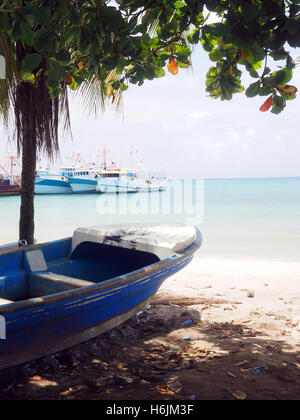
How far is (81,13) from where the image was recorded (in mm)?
2191

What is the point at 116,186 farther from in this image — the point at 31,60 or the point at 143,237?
the point at 31,60

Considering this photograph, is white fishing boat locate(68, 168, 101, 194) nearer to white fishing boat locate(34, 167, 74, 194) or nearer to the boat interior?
white fishing boat locate(34, 167, 74, 194)

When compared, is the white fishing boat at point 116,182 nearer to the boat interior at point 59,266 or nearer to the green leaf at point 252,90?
the boat interior at point 59,266

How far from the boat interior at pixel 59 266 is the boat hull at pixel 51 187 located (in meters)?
47.0

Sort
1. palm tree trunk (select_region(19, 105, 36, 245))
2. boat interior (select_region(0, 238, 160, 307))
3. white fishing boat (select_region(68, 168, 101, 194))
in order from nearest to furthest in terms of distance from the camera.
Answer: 1. boat interior (select_region(0, 238, 160, 307))
2. palm tree trunk (select_region(19, 105, 36, 245))
3. white fishing boat (select_region(68, 168, 101, 194))

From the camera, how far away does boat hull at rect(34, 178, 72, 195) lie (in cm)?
5128

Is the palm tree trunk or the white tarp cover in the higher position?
the palm tree trunk

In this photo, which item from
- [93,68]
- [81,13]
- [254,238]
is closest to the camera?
[81,13]

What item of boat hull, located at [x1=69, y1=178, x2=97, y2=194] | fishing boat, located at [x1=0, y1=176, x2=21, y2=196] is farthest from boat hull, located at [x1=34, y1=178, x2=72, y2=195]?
fishing boat, located at [x1=0, y1=176, x2=21, y2=196]

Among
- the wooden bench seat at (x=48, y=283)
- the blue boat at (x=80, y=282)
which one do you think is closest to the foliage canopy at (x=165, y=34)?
the blue boat at (x=80, y=282)
